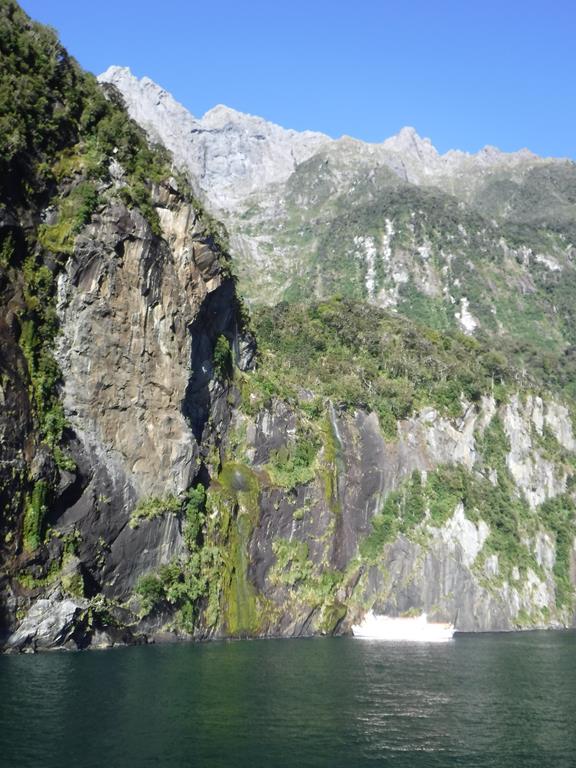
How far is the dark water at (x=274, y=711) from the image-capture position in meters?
27.3

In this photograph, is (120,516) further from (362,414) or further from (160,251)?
(362,414)

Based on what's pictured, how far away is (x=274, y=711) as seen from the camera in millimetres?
34062

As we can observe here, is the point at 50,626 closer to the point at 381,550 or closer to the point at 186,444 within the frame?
the point at 186,444

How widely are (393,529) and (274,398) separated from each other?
20641 mm

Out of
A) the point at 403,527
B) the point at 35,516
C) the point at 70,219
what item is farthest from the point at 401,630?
the point at 70,219

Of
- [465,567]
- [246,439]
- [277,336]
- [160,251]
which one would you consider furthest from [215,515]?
[277,336]

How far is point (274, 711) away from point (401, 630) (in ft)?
160

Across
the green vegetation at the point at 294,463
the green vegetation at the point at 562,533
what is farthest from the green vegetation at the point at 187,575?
the green vegetation at the point at 562,533

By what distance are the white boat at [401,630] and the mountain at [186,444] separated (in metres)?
1.68

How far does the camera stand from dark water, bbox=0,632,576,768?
2733cm

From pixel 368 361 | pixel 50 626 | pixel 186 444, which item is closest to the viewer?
pixel 50 626

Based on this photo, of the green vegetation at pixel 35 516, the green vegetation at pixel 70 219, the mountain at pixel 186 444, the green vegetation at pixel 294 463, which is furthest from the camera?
the green vegetation at pixel 294 463

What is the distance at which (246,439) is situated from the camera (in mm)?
76875

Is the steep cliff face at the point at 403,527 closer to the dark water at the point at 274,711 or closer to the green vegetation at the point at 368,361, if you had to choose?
the green vegetation at the point at 368,361
